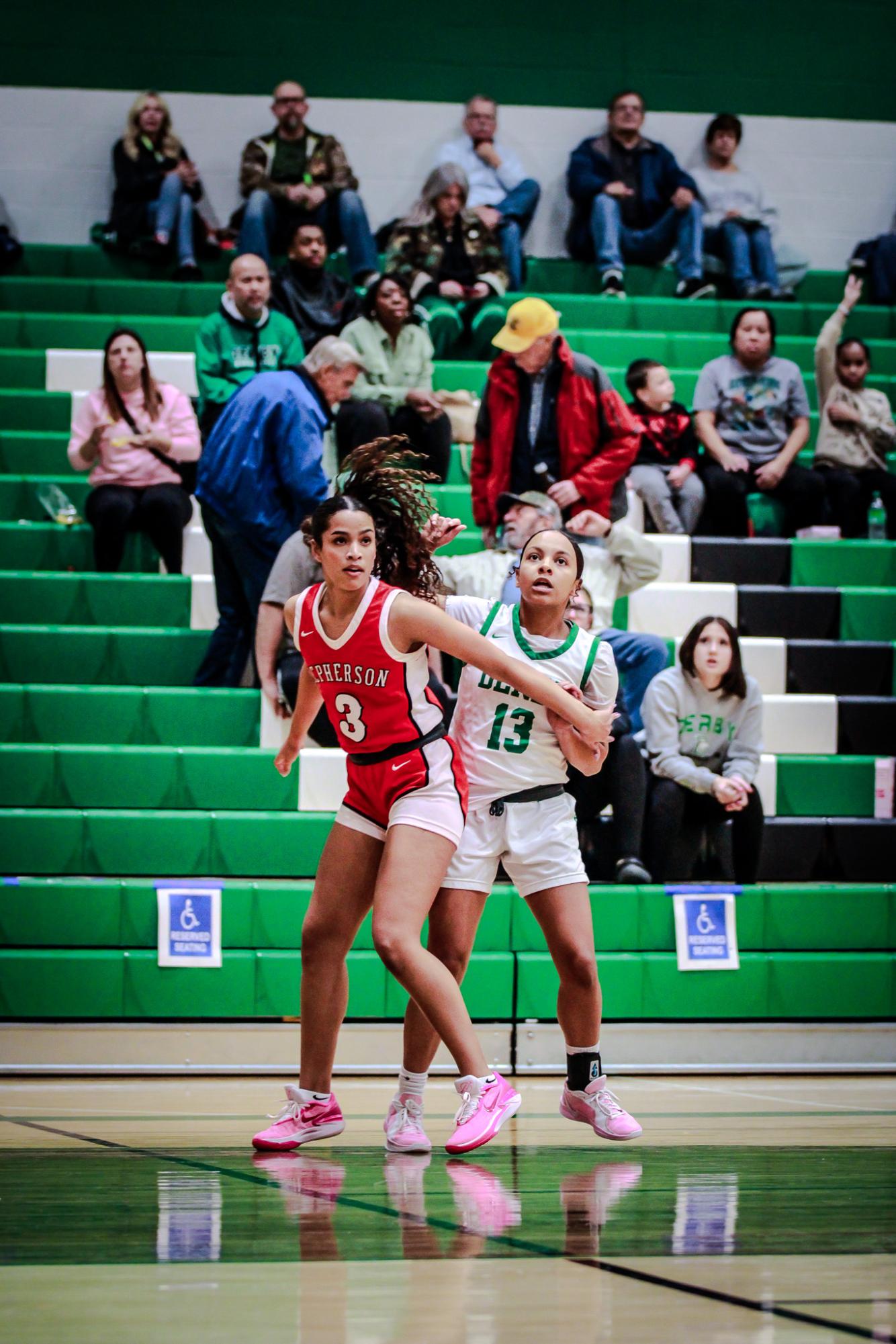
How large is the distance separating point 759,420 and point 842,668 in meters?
1.32

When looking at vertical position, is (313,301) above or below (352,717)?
above

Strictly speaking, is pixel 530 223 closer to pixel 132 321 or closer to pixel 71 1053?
pixel 132 321

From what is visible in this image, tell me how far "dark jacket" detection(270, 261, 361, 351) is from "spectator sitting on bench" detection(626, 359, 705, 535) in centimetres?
140

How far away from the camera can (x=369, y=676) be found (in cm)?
332

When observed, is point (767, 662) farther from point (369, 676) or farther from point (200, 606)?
point (369, 676)

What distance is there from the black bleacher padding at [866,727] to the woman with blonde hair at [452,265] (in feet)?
9.18

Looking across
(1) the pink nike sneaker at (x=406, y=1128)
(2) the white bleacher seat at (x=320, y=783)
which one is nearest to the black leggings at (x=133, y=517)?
(2) the white bleacher seat at (x=320, y=783)

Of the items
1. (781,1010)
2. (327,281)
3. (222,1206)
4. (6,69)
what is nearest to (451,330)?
(327,281)

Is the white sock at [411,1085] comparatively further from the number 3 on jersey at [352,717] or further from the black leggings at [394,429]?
the black leggings at [394,429]

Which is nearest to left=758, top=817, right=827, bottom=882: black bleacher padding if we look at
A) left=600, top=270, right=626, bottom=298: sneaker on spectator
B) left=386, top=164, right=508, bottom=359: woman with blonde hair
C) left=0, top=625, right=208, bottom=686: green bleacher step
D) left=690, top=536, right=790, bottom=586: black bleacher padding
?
left=690, top=536, right=790, bottom=586: black bleacher padding

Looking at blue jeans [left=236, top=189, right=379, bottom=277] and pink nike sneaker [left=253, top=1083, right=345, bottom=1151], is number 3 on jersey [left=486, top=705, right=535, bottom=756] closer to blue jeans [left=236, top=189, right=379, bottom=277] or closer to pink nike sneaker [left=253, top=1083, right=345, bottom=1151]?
pink nike sneaker [left=253, top=1083, right=345, bottom=1151]

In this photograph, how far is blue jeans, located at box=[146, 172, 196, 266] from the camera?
8422 millimetres

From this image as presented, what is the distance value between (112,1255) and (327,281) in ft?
19.1

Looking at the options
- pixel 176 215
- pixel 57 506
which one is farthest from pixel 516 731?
pixel 176 215
